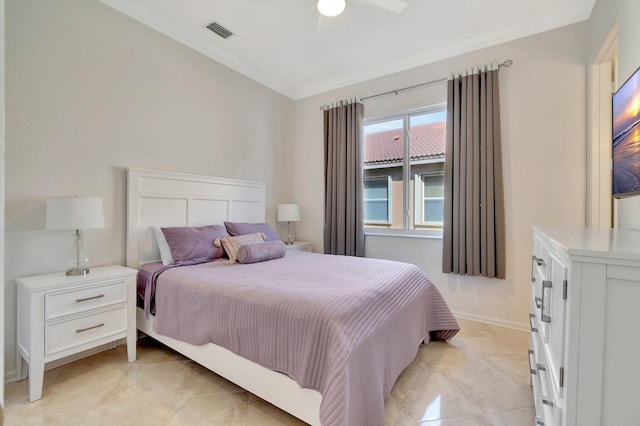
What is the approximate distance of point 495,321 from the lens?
109 inches

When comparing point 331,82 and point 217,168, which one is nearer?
point 217,168

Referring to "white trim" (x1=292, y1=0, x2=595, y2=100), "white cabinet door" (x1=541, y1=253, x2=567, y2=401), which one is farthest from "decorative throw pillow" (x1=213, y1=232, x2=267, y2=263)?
"white trim" (x1=292, y1=0, x2=595, y2=100)

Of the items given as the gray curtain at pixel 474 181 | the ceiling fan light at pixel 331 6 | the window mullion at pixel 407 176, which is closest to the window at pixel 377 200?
the window mullion at pixel 407 176

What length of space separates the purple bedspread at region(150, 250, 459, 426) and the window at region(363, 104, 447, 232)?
4.13ft

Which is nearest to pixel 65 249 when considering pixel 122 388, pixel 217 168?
pixel 122 388

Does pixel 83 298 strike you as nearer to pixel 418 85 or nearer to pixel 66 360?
pixel 66 360

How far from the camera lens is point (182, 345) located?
6.38 ft

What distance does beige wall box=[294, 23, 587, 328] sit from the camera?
2465 mm

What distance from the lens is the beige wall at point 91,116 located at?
1.88 m

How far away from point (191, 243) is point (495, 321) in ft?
9.93

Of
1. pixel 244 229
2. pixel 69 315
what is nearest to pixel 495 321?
pixel 244 229

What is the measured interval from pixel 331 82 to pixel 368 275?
2881 millimetres

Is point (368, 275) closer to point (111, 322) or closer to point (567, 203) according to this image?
point (111, 322)

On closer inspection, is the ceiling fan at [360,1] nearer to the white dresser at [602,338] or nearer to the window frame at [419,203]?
the window frame at [419,203]
